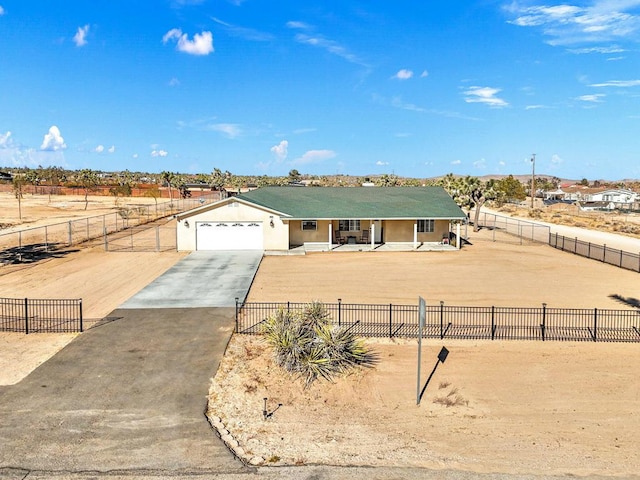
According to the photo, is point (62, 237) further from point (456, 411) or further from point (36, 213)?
point (456, 411)

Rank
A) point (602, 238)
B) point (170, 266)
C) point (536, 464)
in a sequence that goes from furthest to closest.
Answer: point (602, 238) < point (170, 266) < point (536, 464)

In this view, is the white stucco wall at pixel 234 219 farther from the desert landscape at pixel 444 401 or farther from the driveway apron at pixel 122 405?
the driveway apron at pixel 122 405

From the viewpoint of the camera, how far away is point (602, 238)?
Answer: 48031mm

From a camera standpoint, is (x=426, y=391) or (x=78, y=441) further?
(x=426, y=391)

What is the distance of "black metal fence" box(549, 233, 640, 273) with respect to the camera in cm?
3052

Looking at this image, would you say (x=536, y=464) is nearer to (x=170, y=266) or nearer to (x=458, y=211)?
(x=170, y=266)

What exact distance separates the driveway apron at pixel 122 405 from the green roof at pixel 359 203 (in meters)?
19.7

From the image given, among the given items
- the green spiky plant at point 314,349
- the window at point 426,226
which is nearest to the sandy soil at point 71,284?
the green spiky plant at point 314,349

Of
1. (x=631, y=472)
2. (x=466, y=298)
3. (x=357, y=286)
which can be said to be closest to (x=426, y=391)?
(x=631, y=472)

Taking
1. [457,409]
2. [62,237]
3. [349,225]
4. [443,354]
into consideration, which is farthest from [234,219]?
[457,409]

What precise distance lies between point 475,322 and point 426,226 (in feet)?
66.6

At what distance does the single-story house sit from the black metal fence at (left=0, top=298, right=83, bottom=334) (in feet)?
48.6

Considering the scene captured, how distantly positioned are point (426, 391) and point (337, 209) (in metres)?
25.6

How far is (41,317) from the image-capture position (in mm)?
18844
